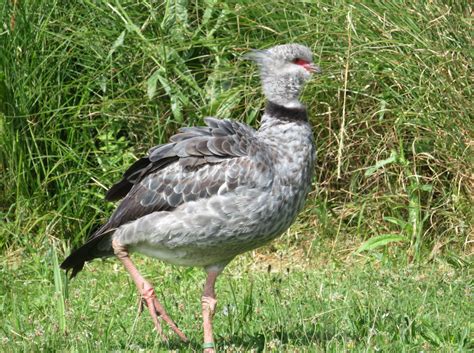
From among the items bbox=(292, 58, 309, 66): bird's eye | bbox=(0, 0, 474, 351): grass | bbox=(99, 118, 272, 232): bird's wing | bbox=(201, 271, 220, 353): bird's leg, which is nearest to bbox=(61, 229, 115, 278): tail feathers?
bbox=(99, 118, 272, 232): bird's wing

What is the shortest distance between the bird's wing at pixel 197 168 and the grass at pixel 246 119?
906 millimetres

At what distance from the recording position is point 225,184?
4.09 metres

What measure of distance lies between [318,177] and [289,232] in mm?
383

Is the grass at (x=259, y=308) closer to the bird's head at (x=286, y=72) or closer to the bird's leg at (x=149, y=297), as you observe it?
the bird's leg at (x=149, y=297)

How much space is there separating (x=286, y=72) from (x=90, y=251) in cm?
113

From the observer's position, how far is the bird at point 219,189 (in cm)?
404

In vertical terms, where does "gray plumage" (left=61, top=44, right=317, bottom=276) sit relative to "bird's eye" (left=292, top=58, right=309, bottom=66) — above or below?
below

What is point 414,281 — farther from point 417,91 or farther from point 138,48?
point 138,48

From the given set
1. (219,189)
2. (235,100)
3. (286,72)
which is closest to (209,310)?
(219,189)

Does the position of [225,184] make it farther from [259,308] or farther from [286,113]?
[259,308]

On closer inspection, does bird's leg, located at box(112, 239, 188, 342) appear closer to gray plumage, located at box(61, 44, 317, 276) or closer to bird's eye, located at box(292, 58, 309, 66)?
gray plumage, located at box(61, 44, 317, 276)

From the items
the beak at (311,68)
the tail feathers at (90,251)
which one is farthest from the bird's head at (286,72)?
the tail feathers at (90,251)

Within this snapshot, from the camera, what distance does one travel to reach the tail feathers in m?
4.46

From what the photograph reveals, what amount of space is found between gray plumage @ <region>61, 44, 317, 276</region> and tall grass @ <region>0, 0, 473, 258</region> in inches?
52.5
